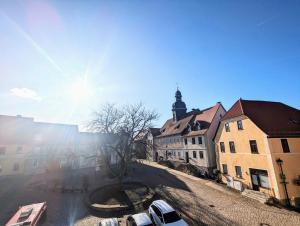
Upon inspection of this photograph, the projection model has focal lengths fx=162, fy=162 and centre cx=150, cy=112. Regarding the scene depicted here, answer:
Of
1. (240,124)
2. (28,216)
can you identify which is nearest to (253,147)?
(240,124)

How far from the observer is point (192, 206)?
16375 mm

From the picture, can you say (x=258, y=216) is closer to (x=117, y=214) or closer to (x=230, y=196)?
(x=230, y=196)

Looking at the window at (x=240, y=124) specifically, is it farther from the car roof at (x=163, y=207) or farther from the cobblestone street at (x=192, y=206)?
the car roof at (x=163, y=207)

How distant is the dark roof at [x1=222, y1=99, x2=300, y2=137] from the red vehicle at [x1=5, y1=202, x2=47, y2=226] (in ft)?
77.8

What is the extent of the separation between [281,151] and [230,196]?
25.2ft

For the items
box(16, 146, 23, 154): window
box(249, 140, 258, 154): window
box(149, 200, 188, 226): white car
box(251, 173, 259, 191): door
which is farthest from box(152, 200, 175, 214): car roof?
box(16, 146, 23, 154): window

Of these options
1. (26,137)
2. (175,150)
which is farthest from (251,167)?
(26,137)

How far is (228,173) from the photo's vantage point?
24422 millimetres

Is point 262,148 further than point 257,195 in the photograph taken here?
Yes

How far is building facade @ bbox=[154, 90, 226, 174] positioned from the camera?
2978 centimetres

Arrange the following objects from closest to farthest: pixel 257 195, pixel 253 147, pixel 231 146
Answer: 1. pixel 257 195
2. pixel 253 147
3. pixel 231 146

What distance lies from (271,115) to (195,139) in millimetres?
14123

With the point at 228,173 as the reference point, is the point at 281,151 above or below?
above

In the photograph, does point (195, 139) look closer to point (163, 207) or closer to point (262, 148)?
point (262, 148)
